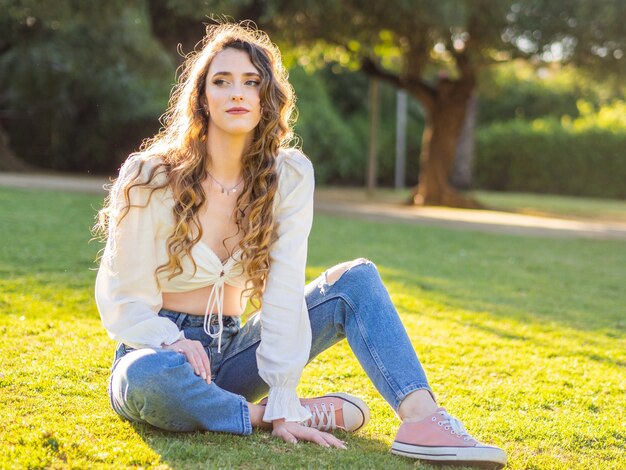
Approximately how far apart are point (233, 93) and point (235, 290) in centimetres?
70

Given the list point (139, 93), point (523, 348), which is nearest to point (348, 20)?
point (139, 93)

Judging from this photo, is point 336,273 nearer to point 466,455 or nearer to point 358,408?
point 358,408

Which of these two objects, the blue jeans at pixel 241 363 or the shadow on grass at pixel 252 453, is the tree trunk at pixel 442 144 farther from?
the shadow on grass at pixel 252 453

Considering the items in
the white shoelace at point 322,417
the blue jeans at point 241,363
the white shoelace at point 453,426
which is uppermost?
the blue jeans at point 241,363

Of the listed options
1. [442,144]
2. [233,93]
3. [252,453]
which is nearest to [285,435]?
[252,453]

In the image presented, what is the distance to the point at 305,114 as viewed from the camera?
918 inches

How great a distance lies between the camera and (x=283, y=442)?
8.96ft

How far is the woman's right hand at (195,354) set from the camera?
2.62 metres

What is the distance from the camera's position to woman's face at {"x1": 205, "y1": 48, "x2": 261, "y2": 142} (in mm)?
2887

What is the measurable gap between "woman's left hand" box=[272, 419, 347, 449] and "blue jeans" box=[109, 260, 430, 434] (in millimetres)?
99

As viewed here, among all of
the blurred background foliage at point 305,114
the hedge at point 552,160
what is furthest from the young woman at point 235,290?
the hedge at point 552,160

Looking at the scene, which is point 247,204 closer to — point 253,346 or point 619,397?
point 253,346

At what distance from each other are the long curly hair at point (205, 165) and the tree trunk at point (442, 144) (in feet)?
46.4

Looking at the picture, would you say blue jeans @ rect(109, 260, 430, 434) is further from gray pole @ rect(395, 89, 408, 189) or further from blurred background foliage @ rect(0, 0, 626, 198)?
gray pole @ rect(395, 89, 408, 189)
